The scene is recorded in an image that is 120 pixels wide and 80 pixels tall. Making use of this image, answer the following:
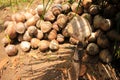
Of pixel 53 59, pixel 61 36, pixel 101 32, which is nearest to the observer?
pixel 101 32

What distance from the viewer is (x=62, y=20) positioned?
3145mm

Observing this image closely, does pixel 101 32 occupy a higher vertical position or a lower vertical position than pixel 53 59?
higher

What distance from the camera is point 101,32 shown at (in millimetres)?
2848

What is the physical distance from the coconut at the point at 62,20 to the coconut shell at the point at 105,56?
664 millimetres

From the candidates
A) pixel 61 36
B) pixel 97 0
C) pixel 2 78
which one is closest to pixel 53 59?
pixel 61 36

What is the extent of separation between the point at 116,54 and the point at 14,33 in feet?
4.96

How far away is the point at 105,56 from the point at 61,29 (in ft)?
2.71

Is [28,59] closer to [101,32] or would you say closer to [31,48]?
[31,48]

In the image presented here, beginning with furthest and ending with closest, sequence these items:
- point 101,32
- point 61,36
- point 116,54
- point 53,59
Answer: point 61,36
point 53,59
point 101,32
point 116,54

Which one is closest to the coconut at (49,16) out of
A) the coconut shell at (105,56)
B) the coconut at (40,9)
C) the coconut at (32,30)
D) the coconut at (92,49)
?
the coconut at (40,9)

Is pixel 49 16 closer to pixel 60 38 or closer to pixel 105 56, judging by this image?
pixel 60 38

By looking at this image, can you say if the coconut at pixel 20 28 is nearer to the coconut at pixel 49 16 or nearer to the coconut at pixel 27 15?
the coconut at pixel 27 15

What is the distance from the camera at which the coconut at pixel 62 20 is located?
3.15 m

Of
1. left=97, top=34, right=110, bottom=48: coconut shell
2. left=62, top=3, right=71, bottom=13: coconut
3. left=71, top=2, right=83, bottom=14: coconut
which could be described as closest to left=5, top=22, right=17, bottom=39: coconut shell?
left=62, top=3, right=71, bottom=13: coconut
